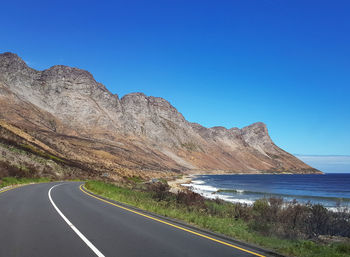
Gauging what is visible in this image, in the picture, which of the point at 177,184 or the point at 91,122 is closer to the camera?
the point at 177,184

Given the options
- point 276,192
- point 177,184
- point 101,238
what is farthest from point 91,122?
point 101,238

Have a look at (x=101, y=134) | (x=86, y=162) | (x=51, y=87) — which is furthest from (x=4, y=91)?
(x=86, y=162)

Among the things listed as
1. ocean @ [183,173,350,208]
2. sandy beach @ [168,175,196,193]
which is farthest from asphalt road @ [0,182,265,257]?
sandy beach @ [168,175,196,193]

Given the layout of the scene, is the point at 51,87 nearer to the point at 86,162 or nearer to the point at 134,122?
the point at 134,122

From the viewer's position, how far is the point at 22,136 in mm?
74625

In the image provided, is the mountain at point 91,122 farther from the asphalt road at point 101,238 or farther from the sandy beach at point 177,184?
the asphalt road at point 101,238

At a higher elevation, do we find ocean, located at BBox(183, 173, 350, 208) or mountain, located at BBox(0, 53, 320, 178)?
mountain, located at BBox(0, 53, 320, 178)

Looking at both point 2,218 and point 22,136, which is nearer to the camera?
point 2,218

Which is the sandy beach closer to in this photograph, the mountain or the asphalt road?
the mountain

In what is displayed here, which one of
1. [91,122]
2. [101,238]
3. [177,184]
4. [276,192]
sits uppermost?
[91,122]

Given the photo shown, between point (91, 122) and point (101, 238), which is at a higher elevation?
point (91, 122)

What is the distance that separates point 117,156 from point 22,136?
41.9 meters

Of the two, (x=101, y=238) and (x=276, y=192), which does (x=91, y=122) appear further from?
(x=101, y=238)

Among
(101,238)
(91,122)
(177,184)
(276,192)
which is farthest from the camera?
(91,122)
